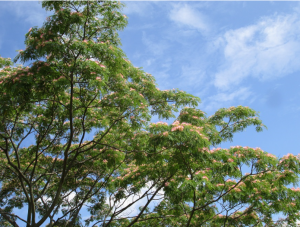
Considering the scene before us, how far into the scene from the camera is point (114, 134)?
39.6 ft

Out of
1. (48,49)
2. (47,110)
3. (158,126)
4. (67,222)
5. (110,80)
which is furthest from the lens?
(67,222)

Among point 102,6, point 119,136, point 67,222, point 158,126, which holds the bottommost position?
point 67,222

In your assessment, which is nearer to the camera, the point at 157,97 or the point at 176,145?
the point at 176,145

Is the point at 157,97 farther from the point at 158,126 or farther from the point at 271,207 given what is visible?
the point at 271,207

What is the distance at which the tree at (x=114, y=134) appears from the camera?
843 cm

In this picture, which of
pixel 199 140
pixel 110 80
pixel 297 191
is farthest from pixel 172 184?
pixel 297 191

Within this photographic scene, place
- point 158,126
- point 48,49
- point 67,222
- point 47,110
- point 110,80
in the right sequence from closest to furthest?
point 48,49 → point 158,126 → point 110,80 → point 47,110 → point 67,222

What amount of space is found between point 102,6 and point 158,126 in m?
4.06

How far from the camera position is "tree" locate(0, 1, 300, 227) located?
27.7ft

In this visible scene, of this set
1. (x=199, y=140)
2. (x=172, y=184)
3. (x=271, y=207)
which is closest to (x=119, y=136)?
(x=172, y=184)

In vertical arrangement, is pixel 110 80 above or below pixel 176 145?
above

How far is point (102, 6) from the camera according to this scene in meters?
8.95

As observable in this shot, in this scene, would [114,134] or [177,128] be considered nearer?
[177,128]

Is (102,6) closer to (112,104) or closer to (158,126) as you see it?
(112,104)
